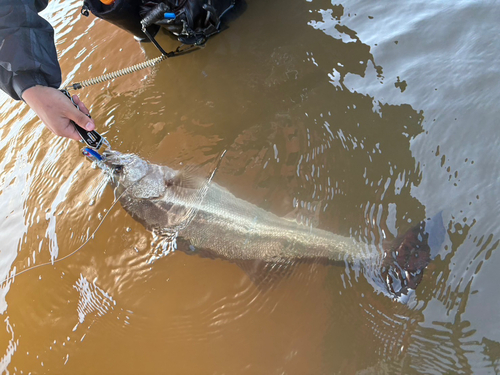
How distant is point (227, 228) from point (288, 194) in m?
0.67

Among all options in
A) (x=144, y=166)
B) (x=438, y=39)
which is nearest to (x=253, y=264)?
(x=144, y=166)

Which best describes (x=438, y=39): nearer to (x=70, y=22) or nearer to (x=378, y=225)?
(x=378, y=225)

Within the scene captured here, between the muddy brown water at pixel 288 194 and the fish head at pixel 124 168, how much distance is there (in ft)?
0.93

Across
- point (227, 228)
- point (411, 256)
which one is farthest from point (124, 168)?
point (411, 256)

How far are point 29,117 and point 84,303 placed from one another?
3.00 meters

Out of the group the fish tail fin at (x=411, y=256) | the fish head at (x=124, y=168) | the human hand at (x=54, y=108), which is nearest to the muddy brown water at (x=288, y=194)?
the fish tail fin at (x=411, y=256)

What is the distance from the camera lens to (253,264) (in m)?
3.12

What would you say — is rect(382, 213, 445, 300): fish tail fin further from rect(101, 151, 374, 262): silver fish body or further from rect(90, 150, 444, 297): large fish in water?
rect(101, 151, 374, 262): silver fish body

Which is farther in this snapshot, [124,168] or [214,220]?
[124,168]

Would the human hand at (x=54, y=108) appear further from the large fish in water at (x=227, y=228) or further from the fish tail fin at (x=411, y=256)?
the fish tail fin at (x=411, y=256)

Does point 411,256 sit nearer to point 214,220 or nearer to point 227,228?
point 227,228

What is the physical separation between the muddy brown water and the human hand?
1219 mm

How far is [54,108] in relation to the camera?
99.3 inches

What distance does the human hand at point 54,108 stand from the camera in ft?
8.27
